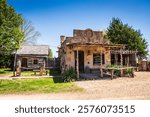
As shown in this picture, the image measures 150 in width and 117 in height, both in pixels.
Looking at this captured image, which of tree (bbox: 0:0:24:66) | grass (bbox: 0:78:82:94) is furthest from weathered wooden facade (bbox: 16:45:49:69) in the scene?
grass (bbox: 0:78:82:94)

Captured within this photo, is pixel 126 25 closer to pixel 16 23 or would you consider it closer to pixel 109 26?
pixel 109 26

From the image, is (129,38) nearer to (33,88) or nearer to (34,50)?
→ (34,50)

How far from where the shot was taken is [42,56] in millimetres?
35375

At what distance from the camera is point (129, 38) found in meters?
39.5

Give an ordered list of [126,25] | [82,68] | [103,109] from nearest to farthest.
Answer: [103,109] → [82,68] → [126,25]

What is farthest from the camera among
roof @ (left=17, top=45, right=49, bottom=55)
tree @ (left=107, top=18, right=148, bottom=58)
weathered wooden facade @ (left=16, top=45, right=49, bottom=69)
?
tree @ (left=107, top=18, right=148, bottom=58)

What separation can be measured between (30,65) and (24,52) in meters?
2.39

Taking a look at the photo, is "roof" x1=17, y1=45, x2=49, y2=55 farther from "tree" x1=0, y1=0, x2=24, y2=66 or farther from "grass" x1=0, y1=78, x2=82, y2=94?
"grass" x1=0, y1=78, x2=82, y2=94

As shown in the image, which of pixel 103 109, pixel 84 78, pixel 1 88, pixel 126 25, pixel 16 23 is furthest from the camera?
pixel 126 25

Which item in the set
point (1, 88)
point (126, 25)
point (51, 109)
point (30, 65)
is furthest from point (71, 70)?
point (126, 25)

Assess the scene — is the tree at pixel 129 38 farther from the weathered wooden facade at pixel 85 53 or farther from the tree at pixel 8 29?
the tree at pixel 8 29

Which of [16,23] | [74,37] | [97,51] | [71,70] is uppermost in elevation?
[16,23]

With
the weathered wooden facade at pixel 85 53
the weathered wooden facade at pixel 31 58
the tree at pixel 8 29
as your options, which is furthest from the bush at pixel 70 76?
the weathered wooden facade at pixel 31 58

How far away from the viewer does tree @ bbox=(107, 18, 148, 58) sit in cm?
3900
